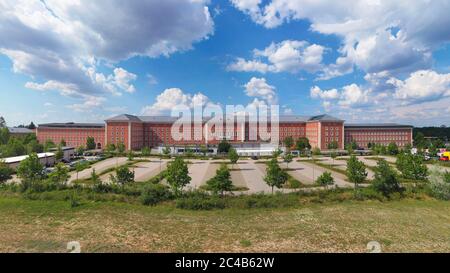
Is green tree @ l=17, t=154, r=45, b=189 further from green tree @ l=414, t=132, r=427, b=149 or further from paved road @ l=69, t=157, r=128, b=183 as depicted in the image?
green tree @ l=414, t=132, r=427, b=149

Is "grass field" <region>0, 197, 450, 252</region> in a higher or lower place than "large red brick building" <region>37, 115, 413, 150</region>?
lower

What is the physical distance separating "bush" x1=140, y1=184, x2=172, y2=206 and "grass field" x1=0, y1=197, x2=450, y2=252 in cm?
69

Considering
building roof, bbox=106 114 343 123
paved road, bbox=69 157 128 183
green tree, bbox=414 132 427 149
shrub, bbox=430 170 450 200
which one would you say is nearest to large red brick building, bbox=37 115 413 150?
building roof, bbox=106 114 343 123

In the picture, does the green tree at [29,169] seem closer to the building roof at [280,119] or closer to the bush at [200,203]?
the bush at [200,203]

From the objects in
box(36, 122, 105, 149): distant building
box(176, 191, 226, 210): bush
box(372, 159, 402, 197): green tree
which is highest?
box(36, 122, 105, 149): distant building

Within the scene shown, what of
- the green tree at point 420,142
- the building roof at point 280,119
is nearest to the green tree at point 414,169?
the green tree at point 420,142

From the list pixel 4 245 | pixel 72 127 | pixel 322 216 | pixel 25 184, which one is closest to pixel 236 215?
pixel 322 216

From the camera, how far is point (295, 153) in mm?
56125

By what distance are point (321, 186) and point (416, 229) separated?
35.4ft

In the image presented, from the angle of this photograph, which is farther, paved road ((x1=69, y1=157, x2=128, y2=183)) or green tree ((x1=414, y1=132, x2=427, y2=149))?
green tree ((x1=414, y1=132, x2=427, y2=149))

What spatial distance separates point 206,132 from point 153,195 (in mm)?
61189

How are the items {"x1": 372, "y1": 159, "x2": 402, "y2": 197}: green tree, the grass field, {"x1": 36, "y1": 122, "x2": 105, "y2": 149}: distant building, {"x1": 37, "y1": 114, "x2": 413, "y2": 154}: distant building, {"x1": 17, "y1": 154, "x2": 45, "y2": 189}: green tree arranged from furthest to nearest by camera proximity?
{"x1": 36, "y1": 122, "x2": 105, "y2": 149}: distant building
{"x1": 37, "y1": 114, "x2": 413, "y2": 154}: distant building
{"x1": 17, "y1": 154, "x2": 45, "y2": 189}: green tree
{"x1": 372, "y1": 159, "x2": 402, "y2": 197}: green tree
the grass field

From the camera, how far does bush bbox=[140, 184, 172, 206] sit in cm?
1586
